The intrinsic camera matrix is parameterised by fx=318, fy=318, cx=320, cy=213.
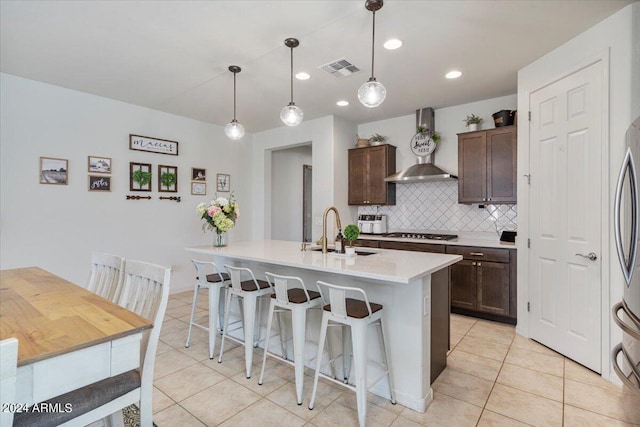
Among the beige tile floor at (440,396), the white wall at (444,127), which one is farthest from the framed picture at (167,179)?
the white wall at (444,127)

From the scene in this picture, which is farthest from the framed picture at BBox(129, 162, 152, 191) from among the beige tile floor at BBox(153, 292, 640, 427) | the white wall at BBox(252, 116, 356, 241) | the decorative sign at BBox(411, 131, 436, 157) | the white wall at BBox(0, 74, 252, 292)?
the decorative sign at BBox(411, 131, 436, 157)

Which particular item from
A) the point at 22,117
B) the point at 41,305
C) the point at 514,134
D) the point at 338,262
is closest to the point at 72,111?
the point at 22,117

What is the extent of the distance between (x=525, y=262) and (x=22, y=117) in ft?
18.0

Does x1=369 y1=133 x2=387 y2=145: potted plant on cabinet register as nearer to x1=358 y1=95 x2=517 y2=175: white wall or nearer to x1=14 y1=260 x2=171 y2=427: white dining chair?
x1=358 y1=95 x2=517 y2=175: white wall

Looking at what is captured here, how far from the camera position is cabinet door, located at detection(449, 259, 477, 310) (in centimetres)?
370

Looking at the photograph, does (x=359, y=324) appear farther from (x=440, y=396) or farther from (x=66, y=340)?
(x=66, y=340)

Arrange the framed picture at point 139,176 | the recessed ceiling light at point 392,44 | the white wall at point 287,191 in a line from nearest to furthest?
the recessed ceiling light at point 392,44 → the framed picture at point 139,176 → the white wall at point 287,191

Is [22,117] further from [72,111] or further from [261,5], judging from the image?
[261,5]

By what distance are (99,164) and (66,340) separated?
3.70 meters

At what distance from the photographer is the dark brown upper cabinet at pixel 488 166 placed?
371 centimetres

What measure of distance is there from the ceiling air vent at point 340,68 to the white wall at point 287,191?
3.21 m

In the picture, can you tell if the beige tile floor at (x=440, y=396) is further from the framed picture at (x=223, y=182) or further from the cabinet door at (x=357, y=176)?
the framed picture at (x=223, y=182)

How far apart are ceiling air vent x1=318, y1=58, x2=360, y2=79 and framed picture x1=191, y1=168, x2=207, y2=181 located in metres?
2.80

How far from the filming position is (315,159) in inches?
197
